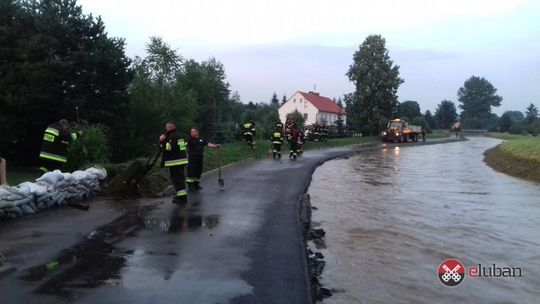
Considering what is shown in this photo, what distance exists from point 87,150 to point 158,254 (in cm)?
786

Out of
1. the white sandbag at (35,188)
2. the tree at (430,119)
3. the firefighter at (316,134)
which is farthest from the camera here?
the tree at (430,119)

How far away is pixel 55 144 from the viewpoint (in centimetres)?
1123

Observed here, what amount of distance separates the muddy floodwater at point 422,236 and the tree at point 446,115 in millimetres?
111695

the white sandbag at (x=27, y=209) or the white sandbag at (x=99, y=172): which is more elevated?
the white sandbag at (x=99, y=172)

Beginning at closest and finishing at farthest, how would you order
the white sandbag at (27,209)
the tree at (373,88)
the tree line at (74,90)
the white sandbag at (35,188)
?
1. the white sandbag at (27,209)
2. the white sandbag at (35,188)
3. the tree line at (74,90)
4. the tree at (373,88)

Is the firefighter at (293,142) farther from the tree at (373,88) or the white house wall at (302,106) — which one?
the white house wall at (302,106)

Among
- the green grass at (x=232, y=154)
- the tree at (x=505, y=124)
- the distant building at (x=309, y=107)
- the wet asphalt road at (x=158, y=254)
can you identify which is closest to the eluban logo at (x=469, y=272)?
the wet asphalt road at (x=158, y=254)

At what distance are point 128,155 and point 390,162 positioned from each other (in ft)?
49.2

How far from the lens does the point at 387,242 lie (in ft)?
32.0

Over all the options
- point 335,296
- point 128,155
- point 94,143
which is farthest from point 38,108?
point 335,296

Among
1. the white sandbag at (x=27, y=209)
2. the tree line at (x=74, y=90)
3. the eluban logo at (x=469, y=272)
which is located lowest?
the eluban logo at (x=469, y=272)

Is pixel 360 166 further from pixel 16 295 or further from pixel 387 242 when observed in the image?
pixel 16 295

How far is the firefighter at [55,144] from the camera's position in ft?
36.5

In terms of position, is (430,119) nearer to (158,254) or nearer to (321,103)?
(321,103)
